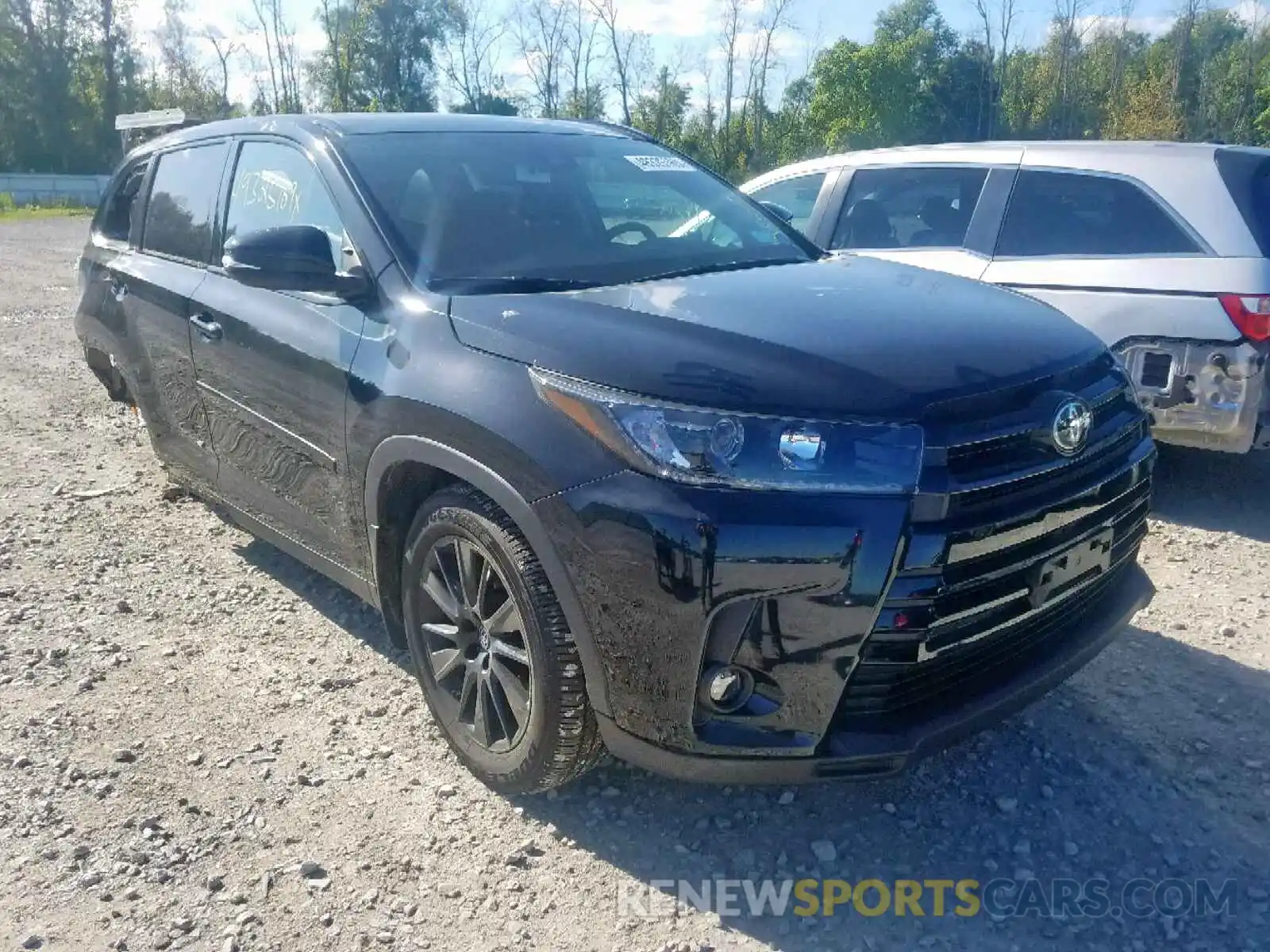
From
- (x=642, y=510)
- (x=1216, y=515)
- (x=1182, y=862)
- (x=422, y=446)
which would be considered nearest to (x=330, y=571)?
(x=422, y=446)

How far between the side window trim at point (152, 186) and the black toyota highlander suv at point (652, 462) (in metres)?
0.35

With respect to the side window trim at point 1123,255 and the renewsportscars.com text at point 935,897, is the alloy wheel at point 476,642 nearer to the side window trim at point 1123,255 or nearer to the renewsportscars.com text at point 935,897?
the renewsportscars.com text at point 935,897

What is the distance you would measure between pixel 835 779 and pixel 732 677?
34 cm

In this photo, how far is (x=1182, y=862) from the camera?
2668 millimetres

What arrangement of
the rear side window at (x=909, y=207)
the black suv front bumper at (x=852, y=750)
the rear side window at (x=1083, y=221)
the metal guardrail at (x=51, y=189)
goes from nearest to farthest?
the black suv front bumper at (x=852, y=750) → the rear side window at (x=1083, y=221) → the rear side window at (x=909, y=207) → the metal guardrail at (x=51, y=189)

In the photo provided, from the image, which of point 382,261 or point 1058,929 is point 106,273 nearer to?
point 382,261

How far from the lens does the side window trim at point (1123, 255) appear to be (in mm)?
4980

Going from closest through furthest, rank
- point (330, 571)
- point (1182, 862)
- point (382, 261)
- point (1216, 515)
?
point (1182, 862), point (382, 261), point (330, 571), point (1216, 515)

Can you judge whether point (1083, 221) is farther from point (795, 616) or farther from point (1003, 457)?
point (795, 616)

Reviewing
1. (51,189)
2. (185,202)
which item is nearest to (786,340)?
(185,202)

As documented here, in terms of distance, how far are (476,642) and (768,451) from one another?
106cm

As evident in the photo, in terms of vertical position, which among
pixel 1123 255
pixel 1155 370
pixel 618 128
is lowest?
pixel 1155 370

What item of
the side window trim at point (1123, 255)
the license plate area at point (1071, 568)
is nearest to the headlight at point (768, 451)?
the license plate area at point (1071, 568)

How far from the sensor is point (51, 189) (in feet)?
145
